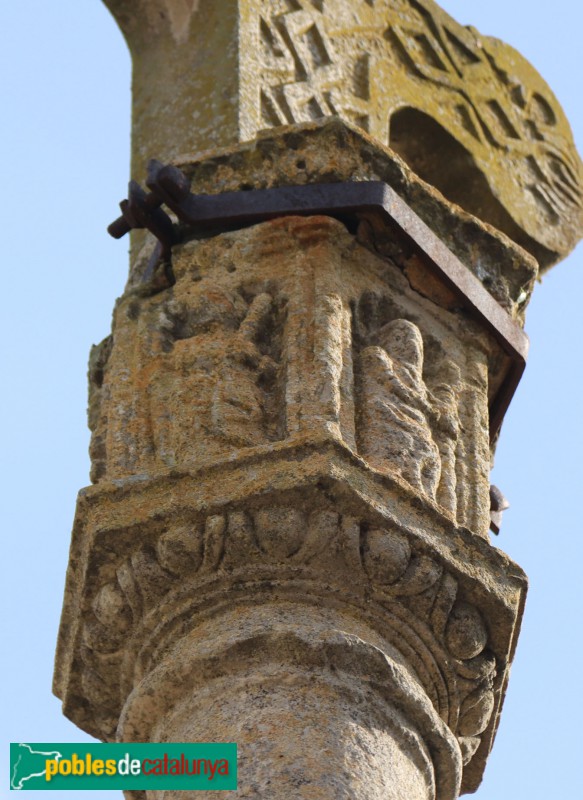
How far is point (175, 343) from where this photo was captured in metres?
4.66

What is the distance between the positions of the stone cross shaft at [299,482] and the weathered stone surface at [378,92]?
0.04 meters

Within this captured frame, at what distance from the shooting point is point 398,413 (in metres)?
4.45

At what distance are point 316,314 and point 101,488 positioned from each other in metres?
0.71

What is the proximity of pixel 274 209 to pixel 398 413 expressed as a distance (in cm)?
75

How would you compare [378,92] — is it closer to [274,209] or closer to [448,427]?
[274,209]

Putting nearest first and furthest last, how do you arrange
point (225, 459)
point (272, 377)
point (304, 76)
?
point (225, 459) < point (272, 377) < point (304, 76)

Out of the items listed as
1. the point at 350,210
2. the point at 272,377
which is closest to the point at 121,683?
the point at 272,377

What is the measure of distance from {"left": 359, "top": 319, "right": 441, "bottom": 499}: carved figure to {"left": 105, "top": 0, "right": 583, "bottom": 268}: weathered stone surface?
1087mm

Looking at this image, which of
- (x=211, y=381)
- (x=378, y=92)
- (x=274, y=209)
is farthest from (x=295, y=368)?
(x=378, y=92)

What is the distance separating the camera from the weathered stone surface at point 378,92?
568 cm

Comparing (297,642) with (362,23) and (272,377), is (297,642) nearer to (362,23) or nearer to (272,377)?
(272,377)
